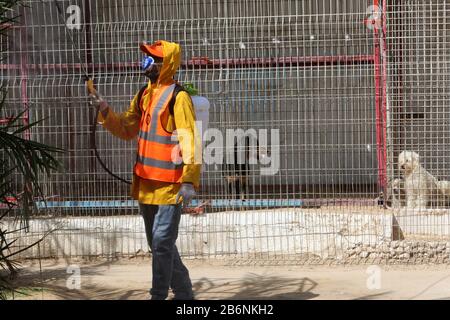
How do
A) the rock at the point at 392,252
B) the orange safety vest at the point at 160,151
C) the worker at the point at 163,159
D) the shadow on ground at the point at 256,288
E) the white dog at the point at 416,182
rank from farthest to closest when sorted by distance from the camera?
1. the white dog at the point at 416,182
2. the rock at the point at 392,252
3. the shadow on ground at the point at 256,288
4. the orange safety vest at the point at 160,151
5. the worker at the point at 163,159

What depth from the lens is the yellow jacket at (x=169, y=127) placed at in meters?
5.68

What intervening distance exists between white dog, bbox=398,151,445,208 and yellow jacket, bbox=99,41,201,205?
3274 millimetres

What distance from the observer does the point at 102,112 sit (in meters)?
6.05

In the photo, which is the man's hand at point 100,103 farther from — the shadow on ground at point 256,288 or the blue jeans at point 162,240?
the shadow on ground at point 256,288

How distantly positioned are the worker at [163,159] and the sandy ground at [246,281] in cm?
111

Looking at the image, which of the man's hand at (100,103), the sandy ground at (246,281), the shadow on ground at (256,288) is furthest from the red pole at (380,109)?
the man's hand at (100,103)

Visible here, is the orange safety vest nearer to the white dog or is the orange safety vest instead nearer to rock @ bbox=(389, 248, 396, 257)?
rock @ bbox=(389, 248, 396, 257)

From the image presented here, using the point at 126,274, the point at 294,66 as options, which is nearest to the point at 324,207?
the point at 294,66

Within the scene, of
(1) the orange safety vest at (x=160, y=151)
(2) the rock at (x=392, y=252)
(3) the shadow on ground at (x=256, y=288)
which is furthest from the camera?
(2) the rock at (x=392, y=252)

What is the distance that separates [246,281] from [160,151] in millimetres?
2165

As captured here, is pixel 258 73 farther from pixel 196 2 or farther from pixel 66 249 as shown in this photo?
pixel 66 249

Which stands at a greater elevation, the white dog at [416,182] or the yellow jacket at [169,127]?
the yellow jacket at [169,127]

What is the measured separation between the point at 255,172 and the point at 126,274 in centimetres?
187

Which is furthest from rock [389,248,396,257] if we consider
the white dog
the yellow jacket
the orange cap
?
the orange cap
